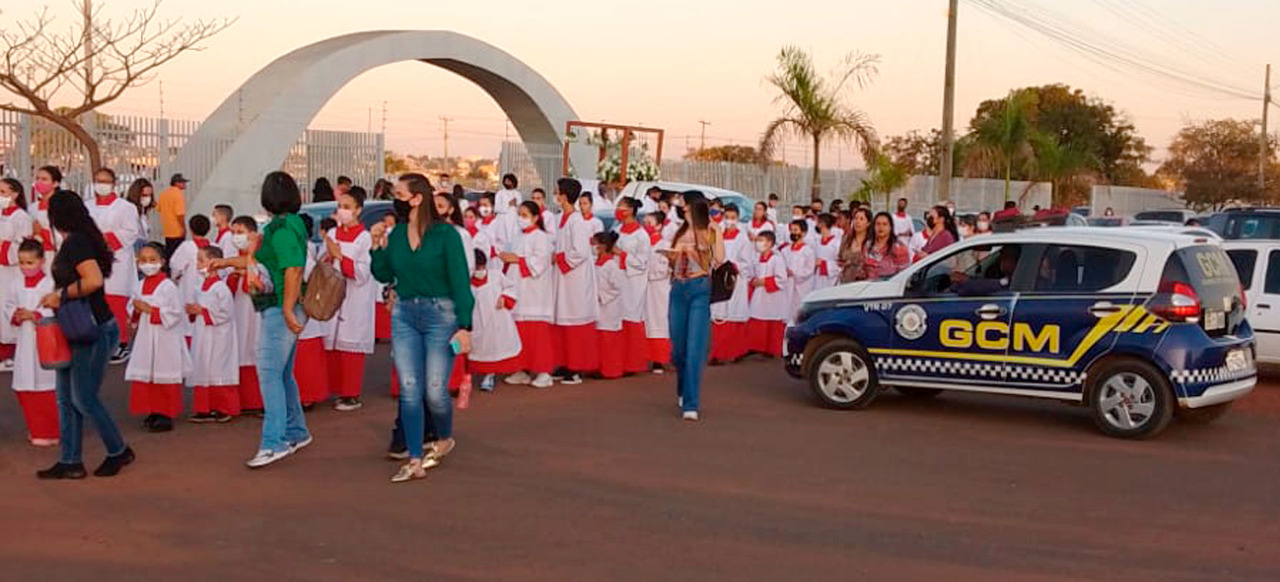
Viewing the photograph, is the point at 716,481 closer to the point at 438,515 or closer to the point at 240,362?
the point at 438,515

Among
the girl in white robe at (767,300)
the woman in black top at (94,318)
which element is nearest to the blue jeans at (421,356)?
the woman in black top at (94,318)

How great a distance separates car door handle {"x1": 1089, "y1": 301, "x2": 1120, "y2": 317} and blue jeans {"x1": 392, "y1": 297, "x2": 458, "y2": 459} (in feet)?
15.9

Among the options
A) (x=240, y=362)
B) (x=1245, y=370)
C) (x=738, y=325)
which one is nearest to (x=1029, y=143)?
(x=738, y=325)

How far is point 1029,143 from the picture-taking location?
39094 mm

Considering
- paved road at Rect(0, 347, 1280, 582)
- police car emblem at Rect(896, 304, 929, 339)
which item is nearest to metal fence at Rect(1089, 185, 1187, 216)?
police car emblem at Rect(896, 304, 929, 339)

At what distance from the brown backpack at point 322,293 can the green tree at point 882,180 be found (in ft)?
80.4

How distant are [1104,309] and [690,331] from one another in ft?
10.1

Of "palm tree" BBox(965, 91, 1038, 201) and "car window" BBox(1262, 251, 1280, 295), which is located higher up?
"palm tree" BBox(965, 91, 1038, 201)

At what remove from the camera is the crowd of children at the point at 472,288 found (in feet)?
31.7

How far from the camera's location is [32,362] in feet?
29.2

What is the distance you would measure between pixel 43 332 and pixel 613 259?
5791 millimetres

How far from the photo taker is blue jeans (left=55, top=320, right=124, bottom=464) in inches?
313

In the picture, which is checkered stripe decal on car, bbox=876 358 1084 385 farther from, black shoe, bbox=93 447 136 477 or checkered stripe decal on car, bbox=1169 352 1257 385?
black shoe, bbox=93 447 136 477

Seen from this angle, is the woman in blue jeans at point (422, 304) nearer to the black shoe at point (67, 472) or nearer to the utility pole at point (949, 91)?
the black shoe at point (67, 472)
